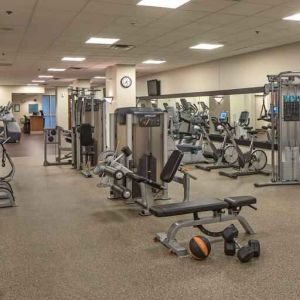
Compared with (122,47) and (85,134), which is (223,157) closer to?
(85,134)

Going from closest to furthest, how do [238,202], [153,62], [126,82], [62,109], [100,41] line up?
[238,202], [100,41], [153,62], [126,82], [62,109]

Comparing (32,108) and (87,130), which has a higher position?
(32,108)

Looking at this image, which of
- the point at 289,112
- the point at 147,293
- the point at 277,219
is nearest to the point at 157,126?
the point at 277,219

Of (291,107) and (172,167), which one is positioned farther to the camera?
(291,107)

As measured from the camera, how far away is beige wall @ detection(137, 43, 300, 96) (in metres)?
8.32

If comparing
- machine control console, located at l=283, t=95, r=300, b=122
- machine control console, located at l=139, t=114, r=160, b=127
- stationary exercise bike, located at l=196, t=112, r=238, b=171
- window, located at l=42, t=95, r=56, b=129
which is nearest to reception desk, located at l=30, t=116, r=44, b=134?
window, located at l=42, t=95, r=56, b=129

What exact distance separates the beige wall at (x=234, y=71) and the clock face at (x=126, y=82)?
1.87 metres

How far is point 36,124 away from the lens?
21.9 meters

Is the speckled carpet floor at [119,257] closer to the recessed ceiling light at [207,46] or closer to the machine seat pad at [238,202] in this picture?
the machine seat pad at [238,202]

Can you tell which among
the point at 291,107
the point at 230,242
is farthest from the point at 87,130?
the point at 230,242

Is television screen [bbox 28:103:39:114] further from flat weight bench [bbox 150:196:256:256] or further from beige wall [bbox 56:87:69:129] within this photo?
flat weight bench [bbox 150:196:256:256]

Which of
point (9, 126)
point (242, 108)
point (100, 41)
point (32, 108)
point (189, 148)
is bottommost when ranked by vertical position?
point (189, 148)

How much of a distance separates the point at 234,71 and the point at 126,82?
3.20 m

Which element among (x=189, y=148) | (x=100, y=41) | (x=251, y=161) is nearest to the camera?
(x=100, y=41)
